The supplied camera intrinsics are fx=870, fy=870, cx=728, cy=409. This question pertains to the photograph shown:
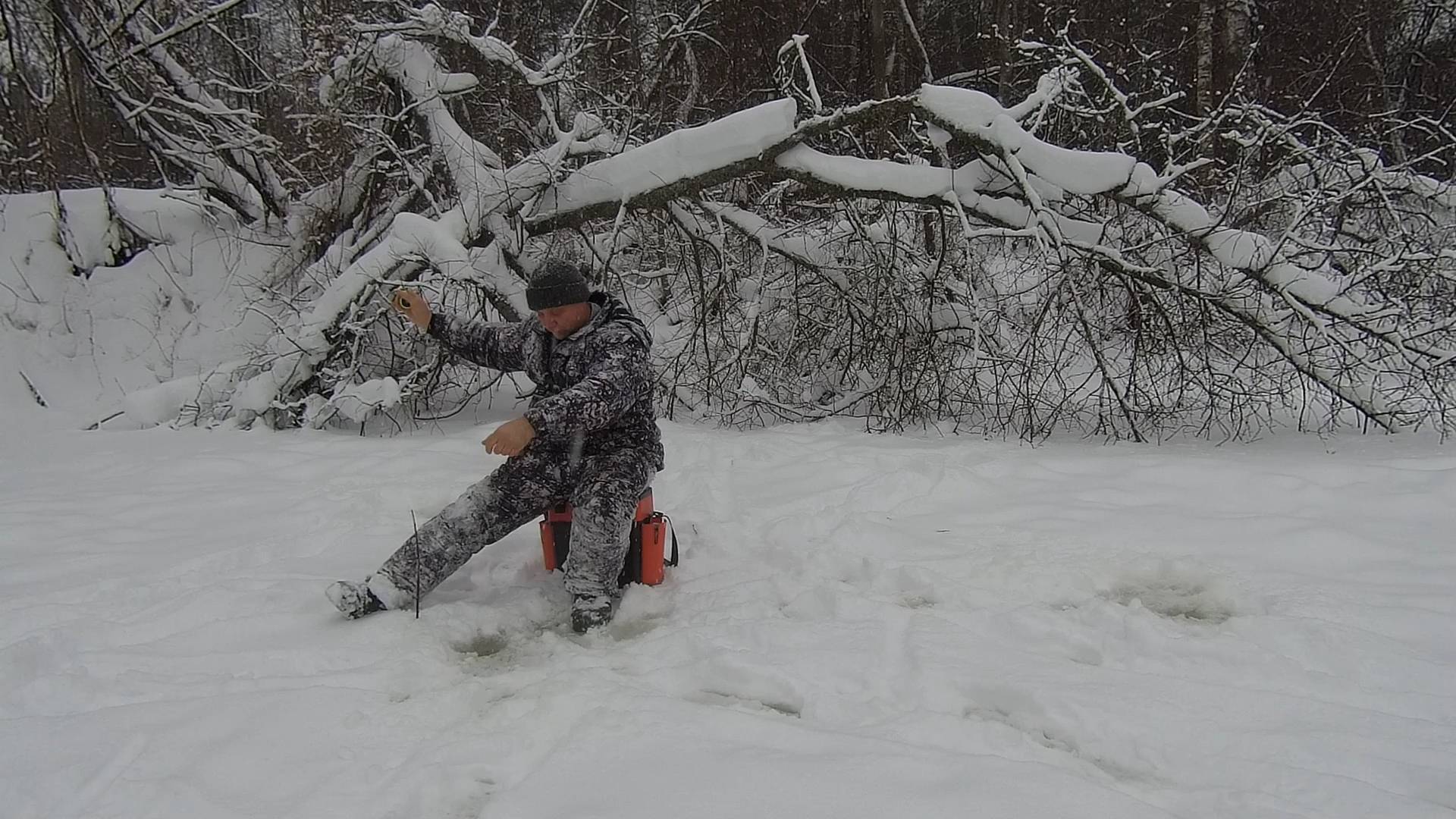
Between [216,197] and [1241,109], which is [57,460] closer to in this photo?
[216,197]

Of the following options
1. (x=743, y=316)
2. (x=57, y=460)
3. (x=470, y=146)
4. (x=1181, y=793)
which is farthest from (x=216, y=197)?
(x=1181, y=793)

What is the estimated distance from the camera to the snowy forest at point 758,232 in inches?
188

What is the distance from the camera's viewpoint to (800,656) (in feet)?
7.98

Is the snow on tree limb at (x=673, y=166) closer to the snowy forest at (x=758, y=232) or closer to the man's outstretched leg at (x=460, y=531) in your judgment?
the snowy forest at (x=758, y=232)

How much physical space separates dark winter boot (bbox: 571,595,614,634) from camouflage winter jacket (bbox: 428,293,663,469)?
1.73 feet

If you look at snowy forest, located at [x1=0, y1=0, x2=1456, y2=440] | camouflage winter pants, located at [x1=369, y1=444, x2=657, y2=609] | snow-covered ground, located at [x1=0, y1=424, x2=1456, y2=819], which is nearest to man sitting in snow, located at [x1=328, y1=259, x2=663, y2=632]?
camouflage winter pants, located at [x1=369, y1=444, x2=657, y2=609]

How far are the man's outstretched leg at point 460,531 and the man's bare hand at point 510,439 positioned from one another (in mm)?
455

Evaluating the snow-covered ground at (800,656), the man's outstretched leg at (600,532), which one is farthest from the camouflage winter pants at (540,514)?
the snow-covered ground at (800,656)

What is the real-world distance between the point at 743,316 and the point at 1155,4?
8.04 metres

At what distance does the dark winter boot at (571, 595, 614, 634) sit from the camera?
275 centimetres

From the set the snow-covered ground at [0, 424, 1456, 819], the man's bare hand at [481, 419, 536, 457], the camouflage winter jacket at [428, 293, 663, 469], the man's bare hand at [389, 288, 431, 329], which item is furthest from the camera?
the man's bare hand at [389, 288, 431, 329]

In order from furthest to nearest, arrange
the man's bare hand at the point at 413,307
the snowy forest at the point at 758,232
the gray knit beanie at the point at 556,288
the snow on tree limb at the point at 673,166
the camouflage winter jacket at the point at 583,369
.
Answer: the snow on tree limb at the point at 673,166 → the snowy forest at the point at 758,232 → the man's bare hand at the point at 413,307 → the gray knit beanie at the point at 556,288 → the camouflage winter jacket at the point at 583,369

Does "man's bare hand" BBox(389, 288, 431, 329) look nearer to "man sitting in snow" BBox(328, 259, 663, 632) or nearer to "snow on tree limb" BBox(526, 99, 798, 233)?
"man sitting in snow" BBox(328, 259, 663, 632)

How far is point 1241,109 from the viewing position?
512cm
